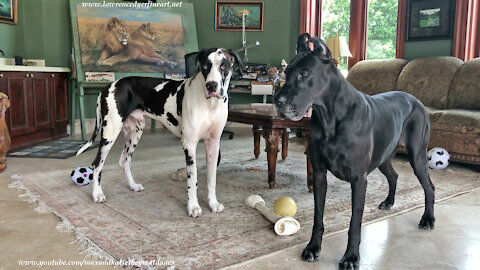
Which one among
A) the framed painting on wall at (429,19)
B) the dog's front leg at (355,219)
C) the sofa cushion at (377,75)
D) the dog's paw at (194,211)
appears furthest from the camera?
the sofa cushion at (377,75)

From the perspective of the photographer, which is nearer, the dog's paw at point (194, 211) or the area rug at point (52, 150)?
the dog's paw at point (194, 211)

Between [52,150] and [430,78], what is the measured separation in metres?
4.73

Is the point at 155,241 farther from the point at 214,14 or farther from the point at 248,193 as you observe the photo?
the point at 214,14

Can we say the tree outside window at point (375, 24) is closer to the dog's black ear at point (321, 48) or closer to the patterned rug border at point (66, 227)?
the dog's black ear at point (321, 48)

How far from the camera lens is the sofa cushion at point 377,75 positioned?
546 cm

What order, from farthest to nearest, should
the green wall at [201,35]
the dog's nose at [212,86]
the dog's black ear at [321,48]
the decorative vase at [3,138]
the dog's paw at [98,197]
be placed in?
1. the green wall at [201,35]
2. the decorative vase at [3,138]
3. the dog's paw at [98,197]
4. the dog's nose at [212,86]
5. the dog's black ear at [321,48]

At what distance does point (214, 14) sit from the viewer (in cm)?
730

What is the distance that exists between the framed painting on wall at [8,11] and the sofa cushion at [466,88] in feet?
19.2

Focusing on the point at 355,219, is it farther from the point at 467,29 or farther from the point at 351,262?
the point at 467,29

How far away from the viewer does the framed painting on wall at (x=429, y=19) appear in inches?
211

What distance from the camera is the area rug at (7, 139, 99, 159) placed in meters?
4.61

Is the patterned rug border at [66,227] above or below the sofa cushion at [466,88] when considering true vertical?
below

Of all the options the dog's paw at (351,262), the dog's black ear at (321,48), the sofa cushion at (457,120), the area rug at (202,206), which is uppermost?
the dog's black ear at (321,48)

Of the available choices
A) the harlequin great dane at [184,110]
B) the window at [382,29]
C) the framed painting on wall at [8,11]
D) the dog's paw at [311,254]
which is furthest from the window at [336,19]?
the dog's paw at [311,254]
